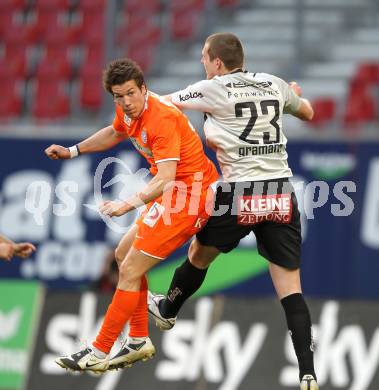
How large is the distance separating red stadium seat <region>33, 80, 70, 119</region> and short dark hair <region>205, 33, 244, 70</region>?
26.4ft

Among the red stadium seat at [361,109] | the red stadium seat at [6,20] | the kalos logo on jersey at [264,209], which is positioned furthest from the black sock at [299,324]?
the red stadium seat at [6,20]

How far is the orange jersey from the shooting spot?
7762mm

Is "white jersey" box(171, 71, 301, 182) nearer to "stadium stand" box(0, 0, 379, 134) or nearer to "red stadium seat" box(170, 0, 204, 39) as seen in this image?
"stadium stand" box(0, 0, 379, 134)

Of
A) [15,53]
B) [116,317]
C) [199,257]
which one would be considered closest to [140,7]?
[15,53]

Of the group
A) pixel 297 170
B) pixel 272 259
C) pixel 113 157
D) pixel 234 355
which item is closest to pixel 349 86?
pixel 297 170

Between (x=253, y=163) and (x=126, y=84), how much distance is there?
1.00 meters

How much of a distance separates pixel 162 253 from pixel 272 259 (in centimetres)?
74

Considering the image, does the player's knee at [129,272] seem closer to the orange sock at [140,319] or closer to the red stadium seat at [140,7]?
the orange sock at [140,319]

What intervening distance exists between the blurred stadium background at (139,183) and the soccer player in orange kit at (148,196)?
11.8 feet

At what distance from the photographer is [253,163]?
7922 millimetres

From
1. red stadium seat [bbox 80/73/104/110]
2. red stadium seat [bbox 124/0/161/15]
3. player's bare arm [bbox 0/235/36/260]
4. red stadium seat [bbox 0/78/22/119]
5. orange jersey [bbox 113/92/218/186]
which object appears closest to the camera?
orange jersey [bbox 113/92/218/186]

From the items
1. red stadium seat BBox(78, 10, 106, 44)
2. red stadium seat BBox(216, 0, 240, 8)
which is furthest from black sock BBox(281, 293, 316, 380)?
red stadium seat BBox(78, 10, 106, 44)

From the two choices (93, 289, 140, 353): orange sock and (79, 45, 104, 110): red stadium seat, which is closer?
(93, 289, 140, 353): orange sock

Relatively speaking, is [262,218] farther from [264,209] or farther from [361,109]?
[361,109]
